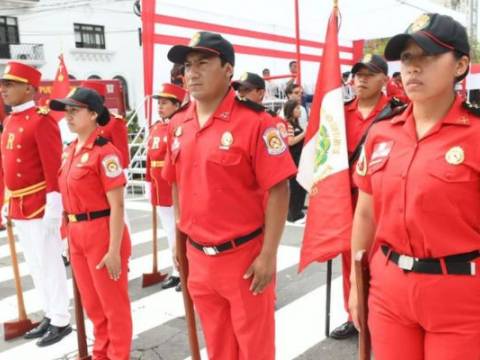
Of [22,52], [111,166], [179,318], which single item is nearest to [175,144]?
[111,166]

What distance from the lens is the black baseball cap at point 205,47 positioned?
2.48 m

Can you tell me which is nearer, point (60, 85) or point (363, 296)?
point (363, 296)

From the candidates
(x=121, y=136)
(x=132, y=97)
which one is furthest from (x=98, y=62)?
(x=121, y=136)

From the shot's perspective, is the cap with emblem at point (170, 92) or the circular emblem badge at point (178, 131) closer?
the circular emblem badge at point (178, 131)

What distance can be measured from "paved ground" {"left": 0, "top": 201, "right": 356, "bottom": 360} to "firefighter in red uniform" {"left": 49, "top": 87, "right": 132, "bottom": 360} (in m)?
0.56

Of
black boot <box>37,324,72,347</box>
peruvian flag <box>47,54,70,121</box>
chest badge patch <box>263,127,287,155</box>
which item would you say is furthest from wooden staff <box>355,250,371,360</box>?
Answer: peruvian flag <box>47,54,70,121</box>

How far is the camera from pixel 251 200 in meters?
2.58

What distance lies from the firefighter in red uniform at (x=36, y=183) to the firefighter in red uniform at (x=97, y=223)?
2.26 ft

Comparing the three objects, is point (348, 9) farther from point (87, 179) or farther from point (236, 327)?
point (236, 327)

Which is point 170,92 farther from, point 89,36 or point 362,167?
point 89,36

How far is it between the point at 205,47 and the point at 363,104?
1.73 metres

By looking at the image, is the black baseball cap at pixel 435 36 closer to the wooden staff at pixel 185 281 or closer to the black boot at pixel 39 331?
the wooden staff at pixel 185 281

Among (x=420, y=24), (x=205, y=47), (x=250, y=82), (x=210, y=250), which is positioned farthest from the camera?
(x=250, y=82)

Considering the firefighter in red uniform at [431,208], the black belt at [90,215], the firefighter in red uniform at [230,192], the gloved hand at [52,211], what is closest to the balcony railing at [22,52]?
the gloved hand at [52,211]
